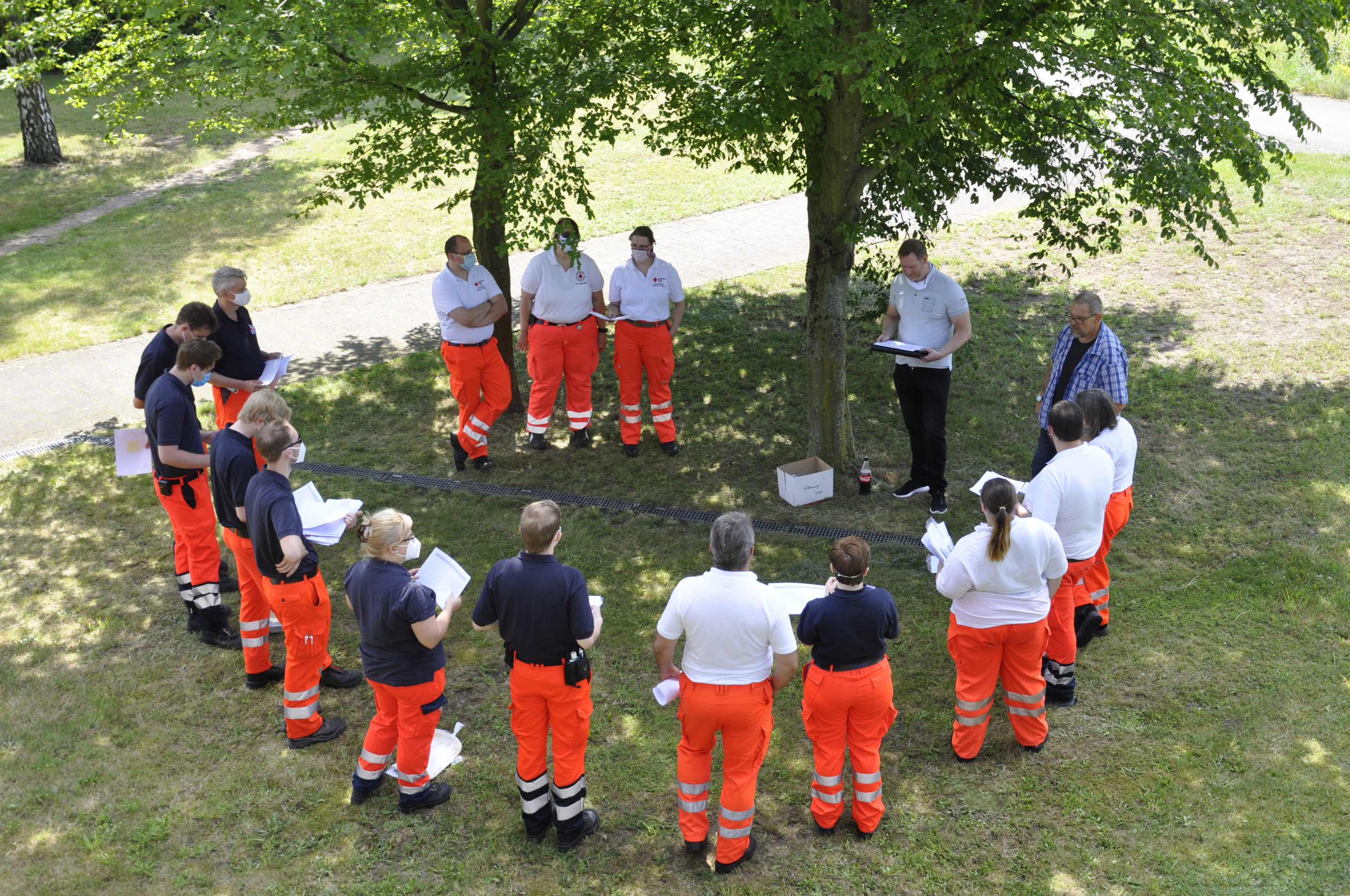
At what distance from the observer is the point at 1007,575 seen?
481 centimetres

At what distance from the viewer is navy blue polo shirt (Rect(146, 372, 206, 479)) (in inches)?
231

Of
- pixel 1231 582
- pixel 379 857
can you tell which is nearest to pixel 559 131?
pixel 379 857

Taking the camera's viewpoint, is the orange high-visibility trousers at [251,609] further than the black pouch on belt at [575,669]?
Yes

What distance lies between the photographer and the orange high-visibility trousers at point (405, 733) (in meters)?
4.70

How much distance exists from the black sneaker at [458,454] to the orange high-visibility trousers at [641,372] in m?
1.39

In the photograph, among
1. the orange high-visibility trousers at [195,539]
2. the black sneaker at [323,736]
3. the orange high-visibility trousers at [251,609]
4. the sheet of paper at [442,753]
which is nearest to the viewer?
the sheet of paper at [442,753]

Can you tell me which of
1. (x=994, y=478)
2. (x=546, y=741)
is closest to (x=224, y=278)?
(x=546, y=741)

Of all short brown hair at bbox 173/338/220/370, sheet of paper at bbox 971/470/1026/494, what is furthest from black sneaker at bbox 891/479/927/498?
short brown hair at bbox 173/338/220/370

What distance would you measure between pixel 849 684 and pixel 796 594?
0.55 meters

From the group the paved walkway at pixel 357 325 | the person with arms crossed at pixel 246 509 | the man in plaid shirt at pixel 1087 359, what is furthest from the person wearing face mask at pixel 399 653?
the paved walkway at pixel 357 325

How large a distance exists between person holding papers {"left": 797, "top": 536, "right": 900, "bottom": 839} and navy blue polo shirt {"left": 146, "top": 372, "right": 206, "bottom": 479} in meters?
3.86

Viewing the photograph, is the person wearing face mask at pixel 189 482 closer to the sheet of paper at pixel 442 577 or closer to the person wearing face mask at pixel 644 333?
the sheet of paper at pixel 442 577

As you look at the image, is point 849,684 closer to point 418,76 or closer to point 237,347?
point 237,347

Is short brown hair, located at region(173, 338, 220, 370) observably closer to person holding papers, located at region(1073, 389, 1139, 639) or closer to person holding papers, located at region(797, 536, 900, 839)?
person holding papers, located at region(797, 536, 900, 839)
